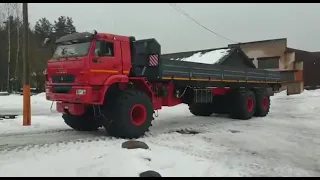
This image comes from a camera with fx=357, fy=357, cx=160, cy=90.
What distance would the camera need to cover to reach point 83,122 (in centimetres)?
1099

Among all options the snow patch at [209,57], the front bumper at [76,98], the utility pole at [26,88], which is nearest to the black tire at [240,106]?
the snow patch at [209,57]

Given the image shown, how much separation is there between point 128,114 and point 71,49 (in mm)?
2382

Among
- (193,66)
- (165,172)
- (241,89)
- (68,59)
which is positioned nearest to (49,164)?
(165,172)

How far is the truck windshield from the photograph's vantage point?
9305mm

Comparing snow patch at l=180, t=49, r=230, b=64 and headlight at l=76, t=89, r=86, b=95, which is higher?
snow patch at l=180, t=49, r=230, b=64

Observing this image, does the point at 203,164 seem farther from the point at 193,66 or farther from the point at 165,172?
the point at 193,66

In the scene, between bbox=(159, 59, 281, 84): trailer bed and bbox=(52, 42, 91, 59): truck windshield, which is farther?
bbox=(159, 59, 281, 84): trailer bed

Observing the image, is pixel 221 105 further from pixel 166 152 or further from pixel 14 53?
pixel 14 53

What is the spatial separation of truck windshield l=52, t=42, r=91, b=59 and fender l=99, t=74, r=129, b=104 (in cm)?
91

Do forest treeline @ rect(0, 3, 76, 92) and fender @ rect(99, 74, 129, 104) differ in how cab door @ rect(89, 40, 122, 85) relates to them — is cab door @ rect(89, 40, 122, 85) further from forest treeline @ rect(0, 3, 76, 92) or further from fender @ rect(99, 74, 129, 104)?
forest treeline @ rect(0, 3, 76, 92)

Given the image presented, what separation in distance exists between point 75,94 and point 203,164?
393 cm

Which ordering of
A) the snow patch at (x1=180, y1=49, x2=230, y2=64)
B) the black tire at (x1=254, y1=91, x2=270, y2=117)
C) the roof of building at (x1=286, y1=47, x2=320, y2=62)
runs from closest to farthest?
the black tire at (x1=254, y1=91, x2=270, y2=117) → the snow patch at (x1=180, y1=49, x2=230, y2=64) → the roof of building at (x1=286, y1=47, x2=320, y2=62)

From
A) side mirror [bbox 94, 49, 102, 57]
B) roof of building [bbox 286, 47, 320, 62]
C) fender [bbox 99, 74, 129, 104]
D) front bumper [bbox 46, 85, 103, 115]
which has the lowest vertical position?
front bumper [bbox 46, 85, 103, 115]

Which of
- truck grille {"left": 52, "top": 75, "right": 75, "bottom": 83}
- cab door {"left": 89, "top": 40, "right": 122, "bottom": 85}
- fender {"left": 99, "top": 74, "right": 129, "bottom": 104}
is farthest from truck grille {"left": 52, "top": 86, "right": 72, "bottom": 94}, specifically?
fender {"left": 99, "top": 74, "right": 129, "bottom": 104}
